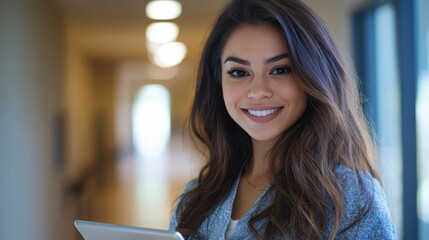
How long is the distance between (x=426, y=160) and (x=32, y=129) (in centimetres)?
225

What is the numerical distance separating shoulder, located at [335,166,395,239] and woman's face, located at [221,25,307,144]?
0.66 feet

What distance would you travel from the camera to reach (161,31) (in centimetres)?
460

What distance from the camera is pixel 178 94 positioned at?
21719 mm

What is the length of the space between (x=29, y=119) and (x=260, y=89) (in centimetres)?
227

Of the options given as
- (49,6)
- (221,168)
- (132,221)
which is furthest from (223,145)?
(132,221)

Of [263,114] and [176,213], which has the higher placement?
[263,114]

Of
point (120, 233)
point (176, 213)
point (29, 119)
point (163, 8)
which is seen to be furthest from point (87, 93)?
point (120, 233)

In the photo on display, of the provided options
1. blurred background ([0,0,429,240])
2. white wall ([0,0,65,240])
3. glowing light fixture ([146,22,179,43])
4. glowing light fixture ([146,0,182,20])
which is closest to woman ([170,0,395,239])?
blurred background ([0,0,429,240])

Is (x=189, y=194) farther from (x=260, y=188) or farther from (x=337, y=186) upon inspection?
(x=337, y=186)

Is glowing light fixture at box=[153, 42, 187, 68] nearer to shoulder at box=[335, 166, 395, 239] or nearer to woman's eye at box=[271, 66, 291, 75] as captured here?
woman's eye at box=[271, 66, 291, 75]

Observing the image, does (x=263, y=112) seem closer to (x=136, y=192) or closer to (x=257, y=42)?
(x=257, y=42)

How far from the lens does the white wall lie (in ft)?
8.43

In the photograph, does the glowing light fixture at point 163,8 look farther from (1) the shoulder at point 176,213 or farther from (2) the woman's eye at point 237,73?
(2) the woman's eye at point 237,73

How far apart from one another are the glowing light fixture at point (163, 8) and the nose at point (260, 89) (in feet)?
8.15
